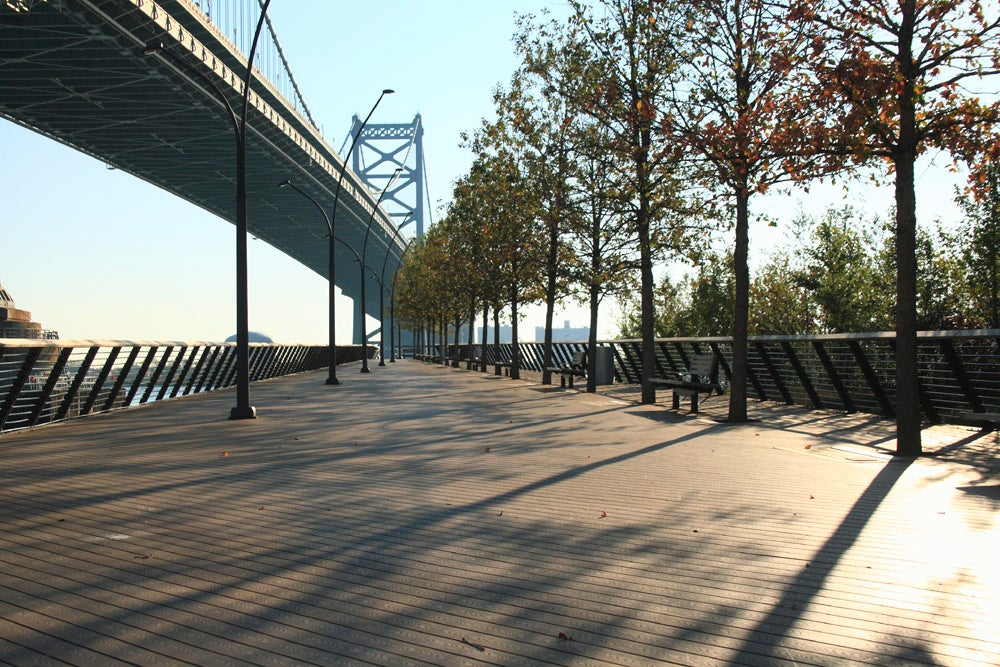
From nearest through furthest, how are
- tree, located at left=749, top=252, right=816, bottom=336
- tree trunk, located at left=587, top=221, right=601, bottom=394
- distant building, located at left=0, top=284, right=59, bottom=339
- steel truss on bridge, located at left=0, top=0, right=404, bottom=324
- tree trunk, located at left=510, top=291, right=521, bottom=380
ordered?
distant building, located at left=0, top=284, right=59, bottom=339
tree trunk, located at left=587, top=221, right=601, bottom=394
tree trunk, located at left=510, top=291, right=521, bottom=380
steel truss on bridge, located at left=0, top=0, right=404, bottom=324
tree, located at left=749, top=252, right=816, bottom=336

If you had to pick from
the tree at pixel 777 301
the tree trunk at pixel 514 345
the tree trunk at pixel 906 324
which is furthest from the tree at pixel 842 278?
the tree trunk at pixel 906 324

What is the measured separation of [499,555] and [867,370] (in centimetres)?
1050

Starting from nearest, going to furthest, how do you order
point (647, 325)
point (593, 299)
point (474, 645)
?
point (474, 645), point (647, 325), point (593, 299)

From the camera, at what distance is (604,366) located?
25531mm

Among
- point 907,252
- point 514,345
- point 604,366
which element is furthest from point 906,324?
point 514,345

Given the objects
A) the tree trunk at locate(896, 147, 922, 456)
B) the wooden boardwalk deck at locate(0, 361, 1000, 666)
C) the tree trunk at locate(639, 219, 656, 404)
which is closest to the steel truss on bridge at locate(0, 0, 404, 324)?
the tree trunk at locate(639, 219, 656, 404)

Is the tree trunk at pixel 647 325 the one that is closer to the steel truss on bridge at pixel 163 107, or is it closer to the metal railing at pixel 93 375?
the metal railing at pixel 93 375

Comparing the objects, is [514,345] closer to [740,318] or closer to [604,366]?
[604,366]

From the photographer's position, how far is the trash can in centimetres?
2539

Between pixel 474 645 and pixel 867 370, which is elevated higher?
pixel 867 370

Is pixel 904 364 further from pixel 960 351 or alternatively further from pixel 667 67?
pixel 667 67

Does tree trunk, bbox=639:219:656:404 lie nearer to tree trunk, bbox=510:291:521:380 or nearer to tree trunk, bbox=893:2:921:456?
tree trunk, bbox=893:2:921:456

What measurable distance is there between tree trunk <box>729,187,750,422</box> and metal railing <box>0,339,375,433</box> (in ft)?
30.3

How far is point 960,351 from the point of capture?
1166 centimetres
